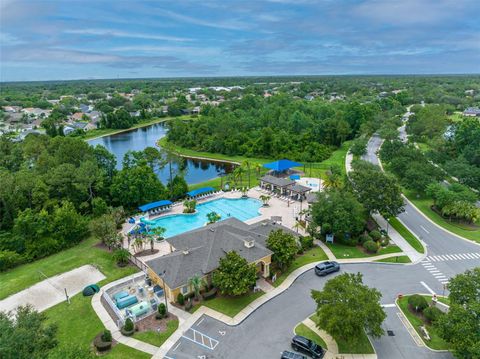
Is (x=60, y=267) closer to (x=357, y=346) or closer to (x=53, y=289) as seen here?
(x=53, y=289)

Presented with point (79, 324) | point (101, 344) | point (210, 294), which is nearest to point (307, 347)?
point (210, 294)

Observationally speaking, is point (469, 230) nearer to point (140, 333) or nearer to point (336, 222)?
point (336, 222)

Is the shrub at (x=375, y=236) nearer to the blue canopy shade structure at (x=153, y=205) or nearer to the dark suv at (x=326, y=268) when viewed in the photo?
the dark suv at (x=326, y=268)

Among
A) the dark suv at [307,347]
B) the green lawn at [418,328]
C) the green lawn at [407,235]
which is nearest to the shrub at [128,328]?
the dark suv at [307,347]

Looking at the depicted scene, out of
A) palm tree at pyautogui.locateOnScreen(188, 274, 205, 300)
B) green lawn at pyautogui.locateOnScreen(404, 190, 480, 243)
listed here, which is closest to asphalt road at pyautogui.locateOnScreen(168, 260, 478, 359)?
palm tree at pyautogui.locateOnScreen(188, 274, 205, 300)

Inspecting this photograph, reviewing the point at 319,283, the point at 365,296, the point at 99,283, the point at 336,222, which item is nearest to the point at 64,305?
the point at 99,283

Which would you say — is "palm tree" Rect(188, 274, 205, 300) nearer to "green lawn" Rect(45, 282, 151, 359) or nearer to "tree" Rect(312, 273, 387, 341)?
"green lawn" Rect(45, 282, 151, 359)
